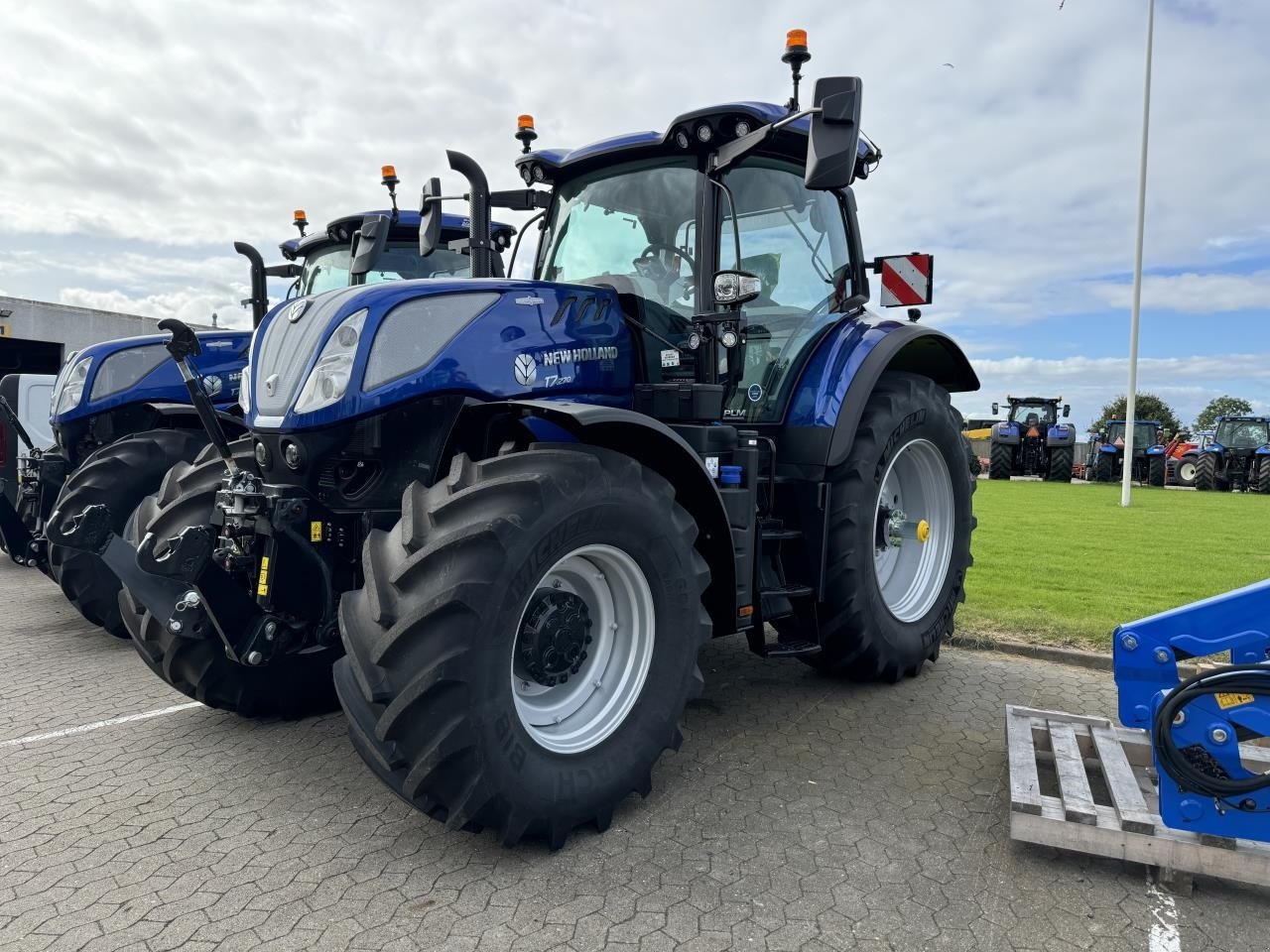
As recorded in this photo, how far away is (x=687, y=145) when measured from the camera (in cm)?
374

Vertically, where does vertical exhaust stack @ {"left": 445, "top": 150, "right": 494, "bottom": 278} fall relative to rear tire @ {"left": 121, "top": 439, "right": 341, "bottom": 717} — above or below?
above

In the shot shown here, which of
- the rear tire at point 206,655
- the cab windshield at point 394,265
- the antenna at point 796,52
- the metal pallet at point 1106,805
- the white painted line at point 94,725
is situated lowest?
the white painted line at point 94,725

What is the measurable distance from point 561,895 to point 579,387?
1871 millimetres

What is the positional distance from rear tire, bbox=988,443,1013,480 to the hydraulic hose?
23.8 metres

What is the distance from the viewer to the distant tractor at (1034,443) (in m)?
24.1

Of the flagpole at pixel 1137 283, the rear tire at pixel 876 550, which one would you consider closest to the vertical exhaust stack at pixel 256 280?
the rear tire at pixel 876 550

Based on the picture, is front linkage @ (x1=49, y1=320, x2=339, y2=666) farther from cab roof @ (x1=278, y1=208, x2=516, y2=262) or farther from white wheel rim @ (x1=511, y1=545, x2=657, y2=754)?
cab roof @ (x1=278, y1=208, x2=516, y2=262)

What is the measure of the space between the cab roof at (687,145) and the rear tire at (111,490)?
9.38 ft

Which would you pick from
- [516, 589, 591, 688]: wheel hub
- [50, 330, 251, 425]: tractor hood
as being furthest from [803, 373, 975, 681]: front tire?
[50, 330, 251, 425]: tractor hood

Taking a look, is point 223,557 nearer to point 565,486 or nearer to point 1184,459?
point 565,486

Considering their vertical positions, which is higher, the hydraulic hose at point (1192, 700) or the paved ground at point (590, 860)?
the hydraulic hose at point (1192, 700)

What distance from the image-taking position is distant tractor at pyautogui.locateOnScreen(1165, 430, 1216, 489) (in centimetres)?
2422

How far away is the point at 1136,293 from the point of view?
16094 millimetres

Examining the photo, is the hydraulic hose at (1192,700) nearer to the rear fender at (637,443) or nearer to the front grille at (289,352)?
the rear fender at (637,443)
